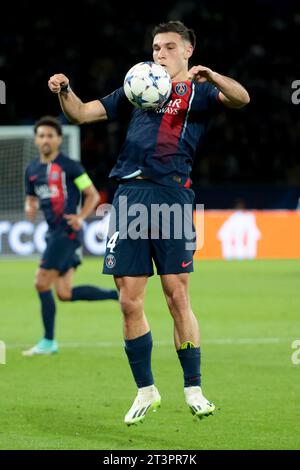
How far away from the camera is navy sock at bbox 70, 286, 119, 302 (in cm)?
1062

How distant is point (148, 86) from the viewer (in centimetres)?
605

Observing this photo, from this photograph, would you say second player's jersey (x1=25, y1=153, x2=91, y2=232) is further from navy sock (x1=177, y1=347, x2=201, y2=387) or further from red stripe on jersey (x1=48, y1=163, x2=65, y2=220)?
navy sock (x1=177, y1=347, x2=201, y2=387)

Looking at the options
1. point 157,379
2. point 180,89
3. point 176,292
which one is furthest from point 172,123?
point 157,379

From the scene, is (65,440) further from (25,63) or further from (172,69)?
(25,63)

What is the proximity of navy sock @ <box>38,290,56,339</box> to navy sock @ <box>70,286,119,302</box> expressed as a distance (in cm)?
62

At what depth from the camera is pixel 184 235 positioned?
6.30m

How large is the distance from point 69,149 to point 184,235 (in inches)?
574

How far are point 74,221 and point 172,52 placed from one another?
3981 millimetres

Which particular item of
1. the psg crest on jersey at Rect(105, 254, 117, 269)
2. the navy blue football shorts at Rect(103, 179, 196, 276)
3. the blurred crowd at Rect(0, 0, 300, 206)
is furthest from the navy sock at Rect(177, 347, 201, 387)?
the blurred crowd at Rect(0, 0, 300, 206)

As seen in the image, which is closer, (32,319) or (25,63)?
(32,319)

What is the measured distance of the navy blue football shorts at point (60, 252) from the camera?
32.4ft

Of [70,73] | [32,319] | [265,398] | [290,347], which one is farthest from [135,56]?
[265,398]

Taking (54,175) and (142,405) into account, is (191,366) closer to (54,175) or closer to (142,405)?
(142,405)

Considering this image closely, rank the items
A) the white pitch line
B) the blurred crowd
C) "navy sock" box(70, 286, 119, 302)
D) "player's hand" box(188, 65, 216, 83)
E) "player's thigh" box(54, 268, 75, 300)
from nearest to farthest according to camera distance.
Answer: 1. "player's hand" box(188, 65, 216, 83)
2. the white pitch line
3. "player's thigh" box(54, 268, 75, 300)
4. "navy sock" box(70, 286, 119, 302)
5. the blurred crowd
